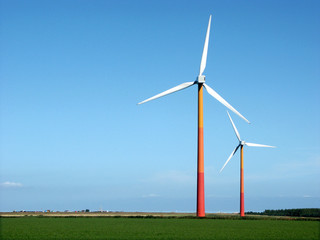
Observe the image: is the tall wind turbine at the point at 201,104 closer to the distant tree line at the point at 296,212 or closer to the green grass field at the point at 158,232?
the green grass field at the point at 158,232

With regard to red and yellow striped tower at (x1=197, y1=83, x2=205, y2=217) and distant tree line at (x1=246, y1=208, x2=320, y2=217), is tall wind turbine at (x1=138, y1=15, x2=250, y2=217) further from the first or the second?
distant tree line at (x1=246, y1=208, x2=320, y2=217)

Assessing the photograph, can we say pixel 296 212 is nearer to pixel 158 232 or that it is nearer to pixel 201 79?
pixel 201 79

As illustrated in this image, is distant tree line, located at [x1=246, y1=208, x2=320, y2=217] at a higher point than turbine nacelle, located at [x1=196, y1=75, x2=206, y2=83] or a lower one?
lower

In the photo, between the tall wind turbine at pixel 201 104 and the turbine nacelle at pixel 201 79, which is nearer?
the tall wind turbine at pixel 201 104

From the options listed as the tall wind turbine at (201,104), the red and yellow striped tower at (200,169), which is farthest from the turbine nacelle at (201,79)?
the red and yellow striped tower at (200,169)

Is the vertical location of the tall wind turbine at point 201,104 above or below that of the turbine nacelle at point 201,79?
below

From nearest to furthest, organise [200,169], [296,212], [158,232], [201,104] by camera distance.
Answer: [158,232] < [200,169] < [201,104] < [296,212]

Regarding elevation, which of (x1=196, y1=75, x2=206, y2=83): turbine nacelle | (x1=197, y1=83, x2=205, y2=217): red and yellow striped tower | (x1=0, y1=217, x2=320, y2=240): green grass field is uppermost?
(x1=196, y1=75, x2=206, y2=83): turbine nacelle

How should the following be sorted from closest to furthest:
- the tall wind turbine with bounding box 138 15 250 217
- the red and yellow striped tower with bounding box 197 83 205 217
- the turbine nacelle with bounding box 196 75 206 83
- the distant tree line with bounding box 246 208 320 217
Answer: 1. the red and yellow striped tower with bounding box 197 83 205 217
2. the tall wind turbine with bounding box 138 15 250 217
3. the turbine nacelle with bounding box 196 75 206 83
4. the distant tree line with bounding box 246 208 320 217

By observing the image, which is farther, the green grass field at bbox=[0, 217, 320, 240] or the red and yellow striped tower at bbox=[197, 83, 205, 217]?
the red and yellow striped tower at bbox=[197, 83, 205, 217]

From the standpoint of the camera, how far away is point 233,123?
79625mm

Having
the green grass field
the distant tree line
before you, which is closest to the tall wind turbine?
the green grass field

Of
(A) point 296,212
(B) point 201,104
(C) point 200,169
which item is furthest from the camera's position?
(A) point 296,212

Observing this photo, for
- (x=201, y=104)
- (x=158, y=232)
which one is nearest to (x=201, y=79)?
(x=201, y=104)
